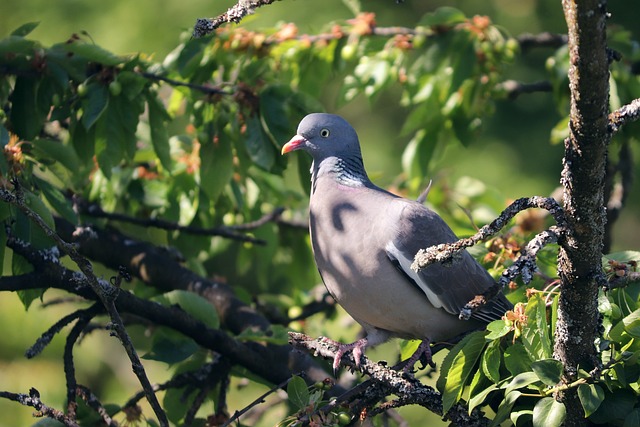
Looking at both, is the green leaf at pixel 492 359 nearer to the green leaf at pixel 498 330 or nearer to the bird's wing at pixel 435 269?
the green leaf at pixel 498 330

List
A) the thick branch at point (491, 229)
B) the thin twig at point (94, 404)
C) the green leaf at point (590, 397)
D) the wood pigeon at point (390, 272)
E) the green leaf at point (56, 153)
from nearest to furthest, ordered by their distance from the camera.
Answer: the thick branch at point (491, 229) → the green leaf at point (590, 397) → the thin twig at point (94, 404) → the wood pigeon at point (390, 272) → the green leaf at point (56, 153)

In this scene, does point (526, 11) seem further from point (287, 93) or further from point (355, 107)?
point (287, 93)

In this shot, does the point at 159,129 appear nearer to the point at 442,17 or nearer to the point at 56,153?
the point at 56,153

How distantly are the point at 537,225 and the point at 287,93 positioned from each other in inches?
55.1

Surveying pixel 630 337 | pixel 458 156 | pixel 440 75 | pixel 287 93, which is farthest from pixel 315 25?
pixel 630 337

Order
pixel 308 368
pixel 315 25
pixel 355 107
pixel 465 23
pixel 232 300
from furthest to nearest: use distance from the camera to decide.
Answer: pixel 355 107
pixel 315 25
pixel 465 23
pixel 232 300
pixel 308 368

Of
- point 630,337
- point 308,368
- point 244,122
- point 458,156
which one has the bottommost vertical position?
point 458,156

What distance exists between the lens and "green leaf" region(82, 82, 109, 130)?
→ 11.8 feet

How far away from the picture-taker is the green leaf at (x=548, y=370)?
98.0 inches

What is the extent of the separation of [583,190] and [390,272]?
121 centimetres

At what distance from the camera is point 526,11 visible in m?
8.20

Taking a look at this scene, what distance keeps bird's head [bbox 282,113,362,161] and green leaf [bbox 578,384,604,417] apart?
1.71m

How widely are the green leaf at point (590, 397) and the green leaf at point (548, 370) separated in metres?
0.07

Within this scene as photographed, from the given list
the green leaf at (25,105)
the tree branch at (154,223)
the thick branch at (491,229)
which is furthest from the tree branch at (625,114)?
the green leaf at (25,105)
